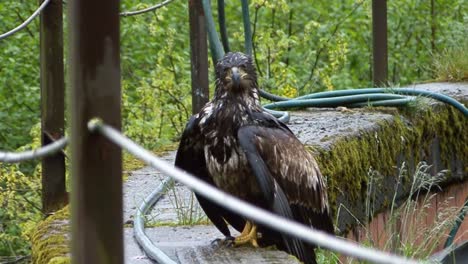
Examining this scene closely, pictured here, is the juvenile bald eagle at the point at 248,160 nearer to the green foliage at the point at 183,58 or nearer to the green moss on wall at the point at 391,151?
the green moss on wall at the point at 391,151

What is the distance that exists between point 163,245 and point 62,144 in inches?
103

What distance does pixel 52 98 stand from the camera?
7453 mm

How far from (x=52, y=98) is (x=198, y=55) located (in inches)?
40.0

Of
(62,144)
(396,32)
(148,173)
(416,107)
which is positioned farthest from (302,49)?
(62,144)

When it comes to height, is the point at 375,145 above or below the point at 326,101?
below

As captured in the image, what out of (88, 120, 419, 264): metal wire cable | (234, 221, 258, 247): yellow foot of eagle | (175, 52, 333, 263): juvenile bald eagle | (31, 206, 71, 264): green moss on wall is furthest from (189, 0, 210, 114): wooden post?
(88, 120, 419, 264): metal wire cable

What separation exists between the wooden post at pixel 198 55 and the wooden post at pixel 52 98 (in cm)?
89

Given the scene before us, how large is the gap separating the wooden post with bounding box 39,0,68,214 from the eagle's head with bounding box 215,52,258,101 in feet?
8.16

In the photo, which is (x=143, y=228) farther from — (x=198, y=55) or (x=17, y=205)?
(x=17, y=205)

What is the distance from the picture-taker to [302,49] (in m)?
13.8

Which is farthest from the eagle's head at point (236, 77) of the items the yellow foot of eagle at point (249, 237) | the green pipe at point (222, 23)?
the green pipe at point (222, 23)

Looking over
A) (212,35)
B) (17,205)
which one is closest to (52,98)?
(212,35)

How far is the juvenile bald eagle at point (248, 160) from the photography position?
190 inches

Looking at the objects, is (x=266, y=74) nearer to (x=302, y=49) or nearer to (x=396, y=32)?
(x=302, y=49)
